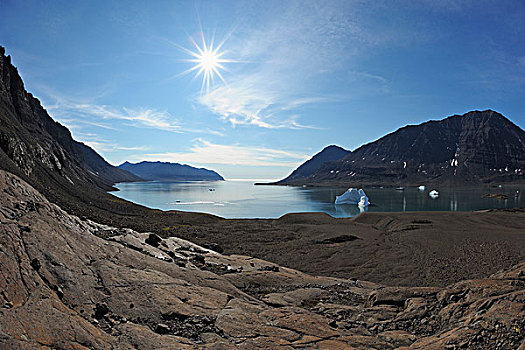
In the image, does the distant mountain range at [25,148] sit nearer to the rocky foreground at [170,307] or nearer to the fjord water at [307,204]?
the rocky foreground at [170,307]

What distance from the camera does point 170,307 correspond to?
744 centimetres

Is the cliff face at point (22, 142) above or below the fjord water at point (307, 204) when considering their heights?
above

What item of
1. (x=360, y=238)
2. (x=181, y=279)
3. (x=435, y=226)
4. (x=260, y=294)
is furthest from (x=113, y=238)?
(x=435, y=226)

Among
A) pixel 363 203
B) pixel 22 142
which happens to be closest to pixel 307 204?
pixel 363 203

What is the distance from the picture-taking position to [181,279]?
31.5 feet

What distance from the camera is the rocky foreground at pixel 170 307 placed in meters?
5.43

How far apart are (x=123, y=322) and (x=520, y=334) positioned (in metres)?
7.77

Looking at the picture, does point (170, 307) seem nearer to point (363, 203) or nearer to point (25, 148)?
point (25, 148)

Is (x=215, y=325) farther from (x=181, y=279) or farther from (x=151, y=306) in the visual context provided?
Result: (x=181, y=279)

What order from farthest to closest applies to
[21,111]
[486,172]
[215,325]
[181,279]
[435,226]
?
1. [486,172]
2. [21,111]
3. [435,226]
4. [181,279]
5. [215,325]

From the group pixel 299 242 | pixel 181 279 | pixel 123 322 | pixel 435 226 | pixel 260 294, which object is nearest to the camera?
pixel 123 322

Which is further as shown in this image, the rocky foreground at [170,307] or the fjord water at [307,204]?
the fjord water at [307,204]

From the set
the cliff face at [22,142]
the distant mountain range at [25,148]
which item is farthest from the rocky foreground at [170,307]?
the cliff face at [22,142]

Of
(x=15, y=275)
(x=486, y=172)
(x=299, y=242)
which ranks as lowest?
(x=299, y=242)
